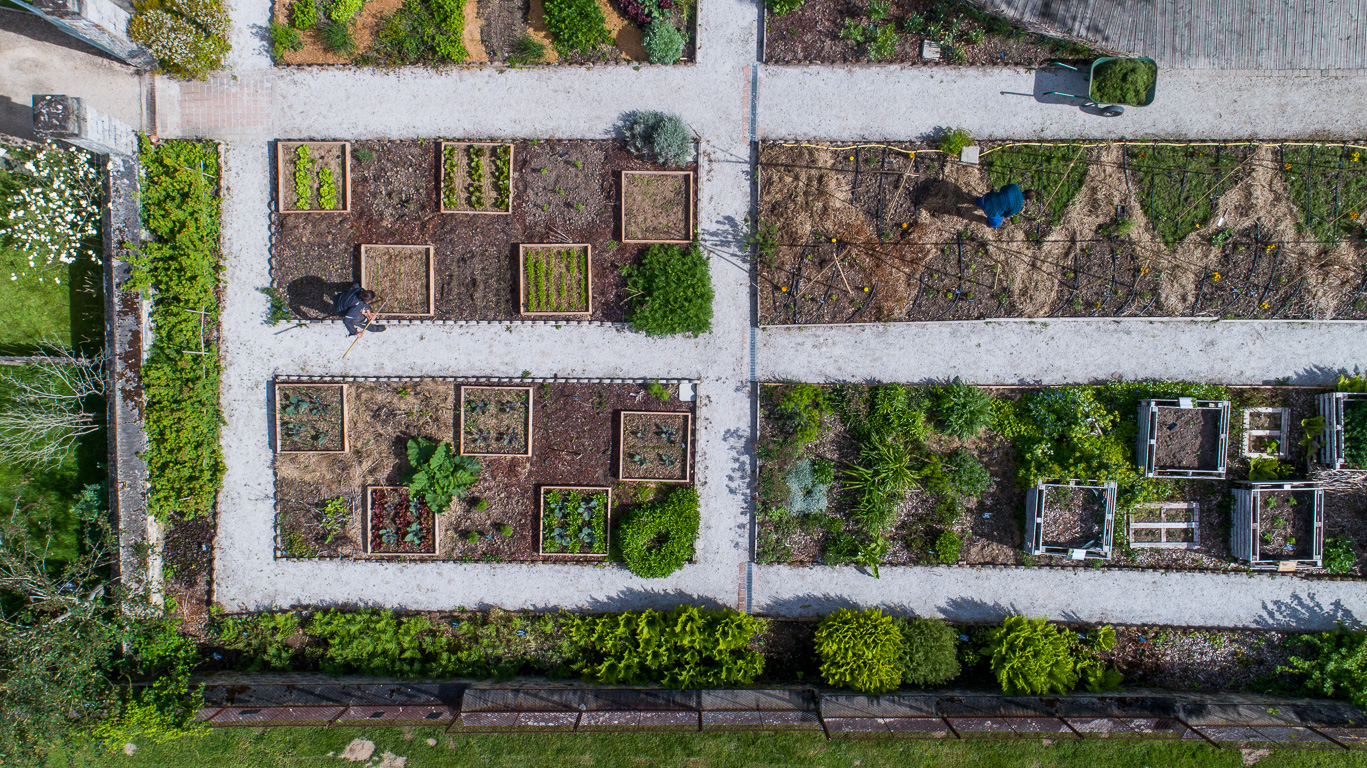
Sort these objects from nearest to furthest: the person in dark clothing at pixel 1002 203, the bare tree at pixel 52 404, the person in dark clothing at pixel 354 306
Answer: the person in dark clothing at pixel 1002 203 < the person in dark clothing at pixel 354 306 < the bare tree at pixel 52 404

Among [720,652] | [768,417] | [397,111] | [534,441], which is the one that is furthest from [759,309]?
[397,111]

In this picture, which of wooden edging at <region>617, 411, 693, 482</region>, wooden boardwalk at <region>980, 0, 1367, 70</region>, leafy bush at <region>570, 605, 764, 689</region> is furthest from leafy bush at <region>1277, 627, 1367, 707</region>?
wooden edging at <region>617, 411, 693, 482</region>

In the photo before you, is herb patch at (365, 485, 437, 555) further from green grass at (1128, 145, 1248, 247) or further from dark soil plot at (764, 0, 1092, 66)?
green grass at (1128, 145, 1248, 247)

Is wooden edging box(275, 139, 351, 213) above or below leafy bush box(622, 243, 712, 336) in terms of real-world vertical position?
above

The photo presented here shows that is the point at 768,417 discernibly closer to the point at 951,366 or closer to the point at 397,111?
the point at 951,366

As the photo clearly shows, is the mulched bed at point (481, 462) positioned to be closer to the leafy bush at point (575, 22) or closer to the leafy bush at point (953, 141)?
the leafy bush at point (575, 22)

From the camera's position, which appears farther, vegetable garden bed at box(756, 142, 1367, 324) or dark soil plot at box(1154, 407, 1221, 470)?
vegetable garden bed at box(756, 142, 1367, 324)

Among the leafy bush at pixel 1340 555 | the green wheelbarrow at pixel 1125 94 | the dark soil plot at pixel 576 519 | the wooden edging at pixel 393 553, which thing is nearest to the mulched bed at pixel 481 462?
the wooden edging at pixel 393 553

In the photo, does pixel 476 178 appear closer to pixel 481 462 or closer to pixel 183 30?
pixel 481 462
